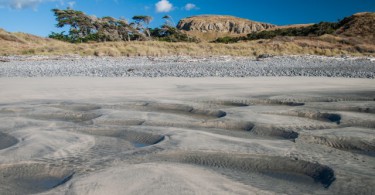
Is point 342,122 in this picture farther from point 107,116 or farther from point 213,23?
point 213,23

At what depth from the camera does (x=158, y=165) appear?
4.68 ft

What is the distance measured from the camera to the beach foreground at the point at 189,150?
49.5 inches

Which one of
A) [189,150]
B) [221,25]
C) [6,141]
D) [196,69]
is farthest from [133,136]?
[221,25]

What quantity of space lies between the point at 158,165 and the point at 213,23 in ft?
220

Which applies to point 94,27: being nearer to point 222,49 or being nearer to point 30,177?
point 222,49

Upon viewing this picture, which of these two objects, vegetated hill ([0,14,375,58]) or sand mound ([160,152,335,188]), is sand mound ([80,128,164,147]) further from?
vegetated hill ([0,14,375,58])

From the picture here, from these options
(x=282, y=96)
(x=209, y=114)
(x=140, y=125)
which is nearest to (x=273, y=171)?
(x=140, y=125)

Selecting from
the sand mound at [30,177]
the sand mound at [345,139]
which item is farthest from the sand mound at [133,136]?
the sand mound at [345,139]

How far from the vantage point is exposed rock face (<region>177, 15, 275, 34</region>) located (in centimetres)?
6588

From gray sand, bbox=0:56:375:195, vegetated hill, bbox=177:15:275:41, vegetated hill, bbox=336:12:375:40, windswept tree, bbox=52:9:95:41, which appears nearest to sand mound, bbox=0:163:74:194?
gray sand, bbox=0:56:375:195

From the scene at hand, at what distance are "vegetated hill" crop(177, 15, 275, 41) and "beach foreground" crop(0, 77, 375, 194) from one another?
6074 cm

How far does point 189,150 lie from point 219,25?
66.1 meters

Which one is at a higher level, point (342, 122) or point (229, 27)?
point (229, 27)

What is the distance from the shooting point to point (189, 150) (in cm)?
168
